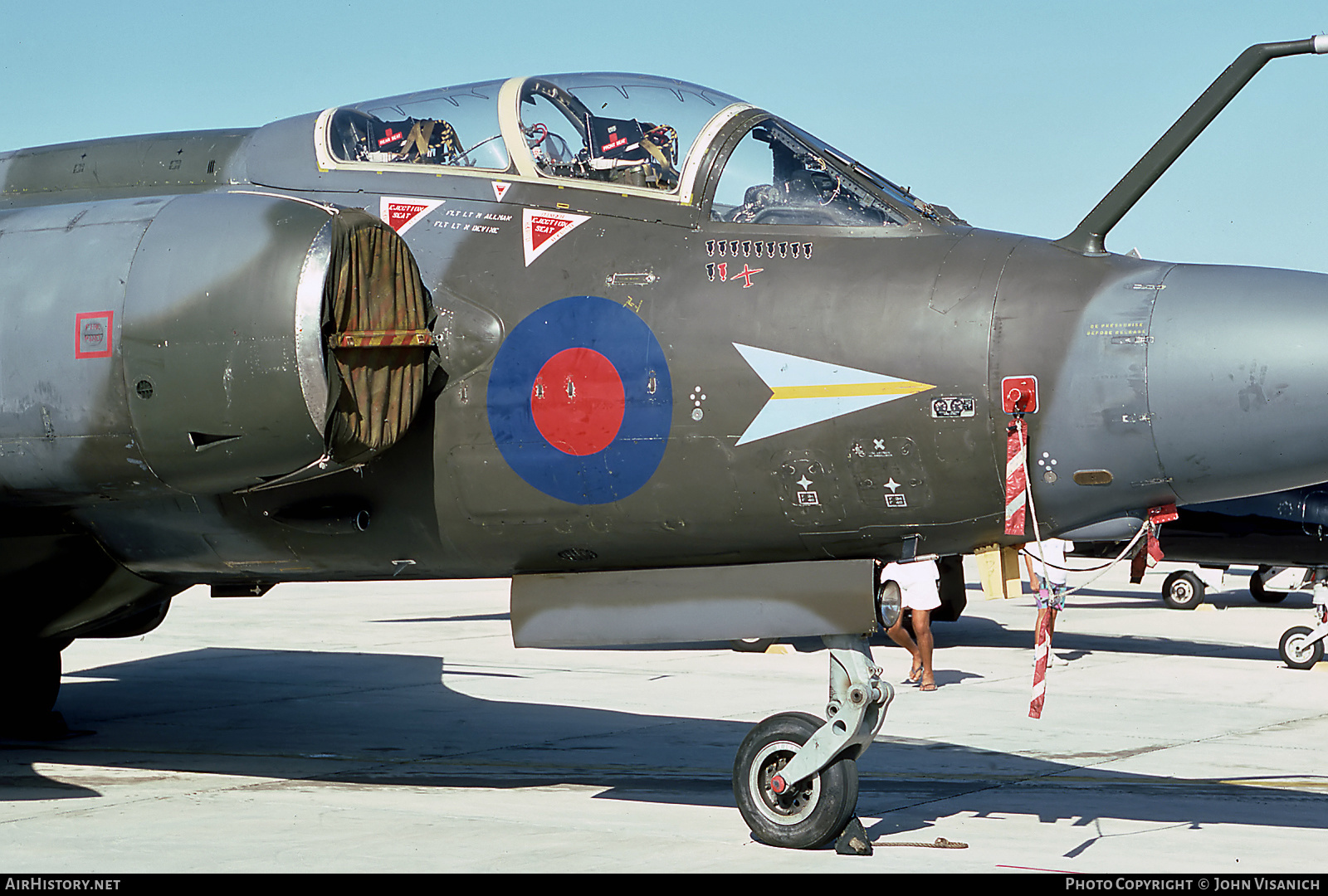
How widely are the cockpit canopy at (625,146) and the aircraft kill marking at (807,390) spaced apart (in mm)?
754

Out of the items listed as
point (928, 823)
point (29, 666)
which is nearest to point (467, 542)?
point (928, 823)

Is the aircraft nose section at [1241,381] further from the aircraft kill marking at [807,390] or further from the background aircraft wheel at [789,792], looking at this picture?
the background aircraft wheel at [789,792]

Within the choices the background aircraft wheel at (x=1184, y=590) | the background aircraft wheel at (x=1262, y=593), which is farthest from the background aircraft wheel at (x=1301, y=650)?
the background aircraft wheel at (x=1262, y=593)

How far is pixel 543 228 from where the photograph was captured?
710 centimetres

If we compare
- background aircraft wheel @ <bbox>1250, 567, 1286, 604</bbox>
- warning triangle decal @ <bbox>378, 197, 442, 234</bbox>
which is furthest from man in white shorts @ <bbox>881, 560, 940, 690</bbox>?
background aircraft wheel @ <bbox>1250, 567, 1286, 604</bbox>

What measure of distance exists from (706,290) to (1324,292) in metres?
2.66

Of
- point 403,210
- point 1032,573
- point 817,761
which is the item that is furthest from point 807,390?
point 403,210

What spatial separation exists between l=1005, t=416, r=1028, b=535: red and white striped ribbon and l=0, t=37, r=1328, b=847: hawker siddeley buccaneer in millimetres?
65

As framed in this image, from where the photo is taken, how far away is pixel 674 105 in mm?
7152

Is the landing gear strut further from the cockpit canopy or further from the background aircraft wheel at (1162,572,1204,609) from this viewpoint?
the background aircraft wheel at (1162,572,1204,609)

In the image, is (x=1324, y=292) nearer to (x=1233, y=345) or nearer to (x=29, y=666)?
(x=1233, y=345)

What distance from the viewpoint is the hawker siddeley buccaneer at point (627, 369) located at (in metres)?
6.23

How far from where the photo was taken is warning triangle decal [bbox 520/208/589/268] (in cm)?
707

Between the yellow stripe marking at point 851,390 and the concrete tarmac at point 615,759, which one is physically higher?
the yellow stripe marking at point 851,390
